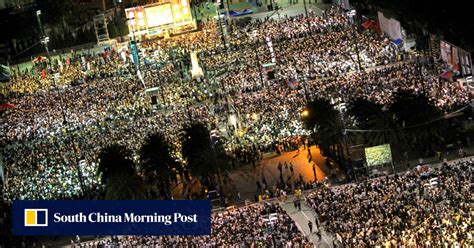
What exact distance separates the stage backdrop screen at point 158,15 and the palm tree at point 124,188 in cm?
6616

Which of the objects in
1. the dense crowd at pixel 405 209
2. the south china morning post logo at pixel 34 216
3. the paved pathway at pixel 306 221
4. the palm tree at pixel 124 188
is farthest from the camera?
the palm tree at pixel 124 188

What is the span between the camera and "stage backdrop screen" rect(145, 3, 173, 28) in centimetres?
14938

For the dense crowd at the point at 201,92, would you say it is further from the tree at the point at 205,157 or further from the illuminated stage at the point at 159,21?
the illuminated stage at the point at 159,21

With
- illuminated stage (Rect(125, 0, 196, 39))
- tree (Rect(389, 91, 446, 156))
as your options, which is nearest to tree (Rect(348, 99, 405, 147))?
tree (Rect(389, 91, 446, 156))

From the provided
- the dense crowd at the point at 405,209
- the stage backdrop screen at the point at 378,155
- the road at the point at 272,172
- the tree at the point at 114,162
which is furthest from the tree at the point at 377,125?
the tree at the point at 114,162

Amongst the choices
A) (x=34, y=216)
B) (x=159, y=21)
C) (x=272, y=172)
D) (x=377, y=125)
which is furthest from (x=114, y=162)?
(x=159, y=21)

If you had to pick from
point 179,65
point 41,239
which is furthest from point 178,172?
point 179,65

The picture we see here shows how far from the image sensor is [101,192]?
87.2 meters

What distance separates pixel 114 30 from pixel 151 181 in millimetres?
70201

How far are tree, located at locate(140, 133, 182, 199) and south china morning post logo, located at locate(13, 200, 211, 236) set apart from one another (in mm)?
24475

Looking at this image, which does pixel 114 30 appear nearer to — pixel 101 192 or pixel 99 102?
pixel 99 102

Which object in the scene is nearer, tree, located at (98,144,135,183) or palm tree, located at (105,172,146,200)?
palm tree, located at (105,172,146,200)

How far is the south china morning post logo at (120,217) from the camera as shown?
60438 mm

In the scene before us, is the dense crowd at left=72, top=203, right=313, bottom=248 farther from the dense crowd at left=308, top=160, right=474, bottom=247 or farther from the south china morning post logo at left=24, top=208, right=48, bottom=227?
the south china morning post logo at left=24, top=208, right=48, bottom=227
